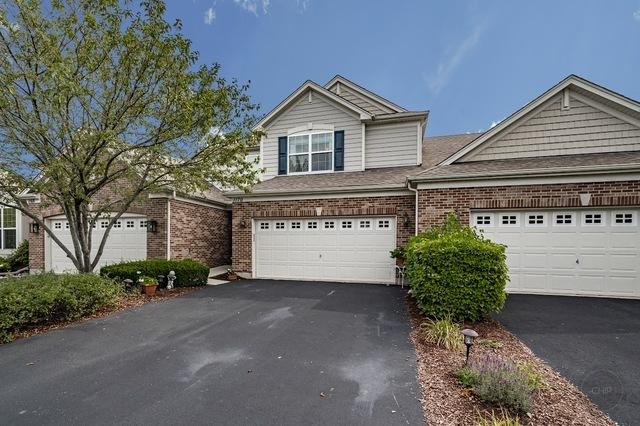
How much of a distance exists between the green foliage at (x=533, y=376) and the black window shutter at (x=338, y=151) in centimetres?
907

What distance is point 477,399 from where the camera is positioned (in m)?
3.19

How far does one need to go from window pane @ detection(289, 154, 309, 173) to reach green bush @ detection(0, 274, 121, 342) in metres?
7.42

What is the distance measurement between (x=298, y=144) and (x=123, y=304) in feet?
26.7

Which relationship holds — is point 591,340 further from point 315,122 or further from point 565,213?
point 315,122

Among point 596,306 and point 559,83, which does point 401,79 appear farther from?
point 596,306

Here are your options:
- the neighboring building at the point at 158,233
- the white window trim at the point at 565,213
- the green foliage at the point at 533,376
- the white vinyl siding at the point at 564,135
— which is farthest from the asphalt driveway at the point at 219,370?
the white vinyl siding at the point at 564,135

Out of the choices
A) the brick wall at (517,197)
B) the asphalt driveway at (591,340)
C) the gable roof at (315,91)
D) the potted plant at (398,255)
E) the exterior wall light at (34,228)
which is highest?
the gable roof at (315,91)

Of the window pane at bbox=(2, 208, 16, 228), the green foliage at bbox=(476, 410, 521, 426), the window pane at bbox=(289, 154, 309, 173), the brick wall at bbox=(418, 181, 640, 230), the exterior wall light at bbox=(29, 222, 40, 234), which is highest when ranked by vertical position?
the window pane at bbox=(289, 154, 309, 173)

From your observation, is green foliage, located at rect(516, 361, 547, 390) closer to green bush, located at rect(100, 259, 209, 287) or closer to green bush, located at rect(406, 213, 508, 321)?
green bush, located at rect(406, 213, 508, 321)

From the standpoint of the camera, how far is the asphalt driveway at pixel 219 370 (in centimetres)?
306

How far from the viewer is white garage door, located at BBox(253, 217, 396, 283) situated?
984 cm

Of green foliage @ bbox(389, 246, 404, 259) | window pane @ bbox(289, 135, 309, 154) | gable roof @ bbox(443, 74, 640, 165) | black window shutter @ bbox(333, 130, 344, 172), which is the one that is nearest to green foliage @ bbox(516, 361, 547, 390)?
green foliage @ bbox(389, 246, 404, 259)

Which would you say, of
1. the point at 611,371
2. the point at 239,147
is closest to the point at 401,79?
the point at 239,147

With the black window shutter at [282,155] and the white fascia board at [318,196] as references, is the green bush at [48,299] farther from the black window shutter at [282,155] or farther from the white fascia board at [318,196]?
the black window shutter at [282,155]
